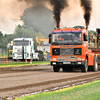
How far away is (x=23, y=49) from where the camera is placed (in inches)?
1679

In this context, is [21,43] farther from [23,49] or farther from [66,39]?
[66,39]

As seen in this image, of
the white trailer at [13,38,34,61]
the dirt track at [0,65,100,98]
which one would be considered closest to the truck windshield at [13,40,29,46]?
the white trailer at [13,38,34,61]

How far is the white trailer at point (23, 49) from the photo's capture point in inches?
1681

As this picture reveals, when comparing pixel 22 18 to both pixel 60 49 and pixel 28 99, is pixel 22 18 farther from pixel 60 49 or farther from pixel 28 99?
pixel 28 99

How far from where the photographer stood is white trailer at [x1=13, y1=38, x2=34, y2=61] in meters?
42.7

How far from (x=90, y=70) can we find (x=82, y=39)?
12.5 ft

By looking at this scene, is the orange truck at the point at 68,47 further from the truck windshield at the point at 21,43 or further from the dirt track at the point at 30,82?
the truck windshield at the point at 21,43

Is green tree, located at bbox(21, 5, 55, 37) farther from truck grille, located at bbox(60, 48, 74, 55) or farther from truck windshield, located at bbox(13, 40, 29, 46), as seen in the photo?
truck grille, located at bbox(60, 48, 74, 55)

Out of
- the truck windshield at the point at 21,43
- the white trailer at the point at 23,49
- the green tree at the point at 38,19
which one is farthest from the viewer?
the green tree at the point at 38,19

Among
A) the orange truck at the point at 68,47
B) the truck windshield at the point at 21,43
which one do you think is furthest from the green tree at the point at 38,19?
the orange truck at the point at 68,47

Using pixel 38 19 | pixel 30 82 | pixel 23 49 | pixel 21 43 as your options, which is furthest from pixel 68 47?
pixel 38 19

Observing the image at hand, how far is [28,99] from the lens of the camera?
888cm

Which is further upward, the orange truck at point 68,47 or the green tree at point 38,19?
the green tree at point 38,19

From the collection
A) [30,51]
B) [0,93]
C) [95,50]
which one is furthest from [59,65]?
[30,51]
